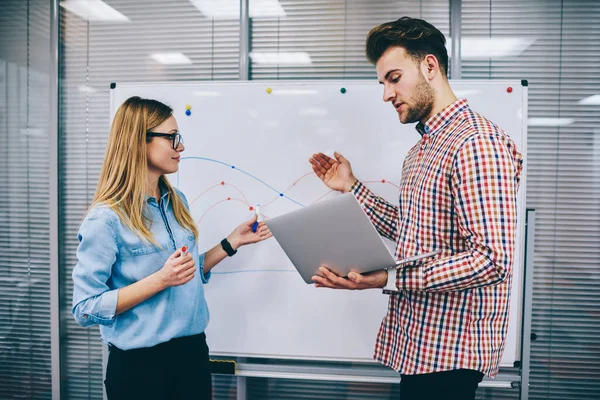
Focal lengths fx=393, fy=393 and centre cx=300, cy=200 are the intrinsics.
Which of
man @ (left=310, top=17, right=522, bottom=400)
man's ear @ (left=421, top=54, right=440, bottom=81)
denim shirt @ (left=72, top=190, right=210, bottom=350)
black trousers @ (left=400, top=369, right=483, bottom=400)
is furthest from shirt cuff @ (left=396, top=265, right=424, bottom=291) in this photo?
denim shirt @ (left=72, top=190, right=210, bottom=350)

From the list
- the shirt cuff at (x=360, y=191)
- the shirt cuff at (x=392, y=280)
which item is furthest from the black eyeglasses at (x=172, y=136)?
the shirt cuff at (x=392, y=280)

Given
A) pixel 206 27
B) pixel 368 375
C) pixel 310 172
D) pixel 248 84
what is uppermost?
pixel 206 27

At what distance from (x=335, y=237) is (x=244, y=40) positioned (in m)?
1.29

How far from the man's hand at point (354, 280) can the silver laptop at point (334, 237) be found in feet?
0.07

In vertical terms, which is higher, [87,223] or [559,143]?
[559,143]

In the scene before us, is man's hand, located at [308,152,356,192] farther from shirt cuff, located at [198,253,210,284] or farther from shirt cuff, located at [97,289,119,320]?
shirt cuff, located at [97,289,119,320]

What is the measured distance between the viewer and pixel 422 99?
110 cm

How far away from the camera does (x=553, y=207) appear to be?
6.09 feet

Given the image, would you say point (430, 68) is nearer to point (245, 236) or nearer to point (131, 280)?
point (245, 236)

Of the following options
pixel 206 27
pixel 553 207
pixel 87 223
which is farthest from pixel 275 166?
pixel 553 207

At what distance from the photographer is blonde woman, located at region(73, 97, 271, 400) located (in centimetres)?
106

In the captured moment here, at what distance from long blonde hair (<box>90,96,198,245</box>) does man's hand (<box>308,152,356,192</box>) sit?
0.62 metres

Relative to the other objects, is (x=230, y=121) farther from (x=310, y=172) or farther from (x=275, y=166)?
(x=310, y=172)

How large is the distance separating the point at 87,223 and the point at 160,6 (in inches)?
56.3
